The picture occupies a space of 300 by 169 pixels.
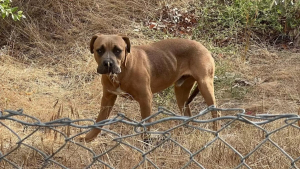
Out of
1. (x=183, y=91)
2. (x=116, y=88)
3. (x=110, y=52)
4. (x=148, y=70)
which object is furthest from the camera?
(x=183, y=91)

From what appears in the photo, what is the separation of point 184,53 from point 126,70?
915 millimetres

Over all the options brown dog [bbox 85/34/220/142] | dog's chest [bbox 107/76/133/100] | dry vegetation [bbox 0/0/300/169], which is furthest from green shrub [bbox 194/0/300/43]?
dog's chest [bbox 107/76/133/100]

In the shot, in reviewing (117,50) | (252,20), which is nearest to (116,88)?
(117,50)

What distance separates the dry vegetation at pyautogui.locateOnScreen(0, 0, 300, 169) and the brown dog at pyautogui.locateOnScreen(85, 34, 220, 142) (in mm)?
327

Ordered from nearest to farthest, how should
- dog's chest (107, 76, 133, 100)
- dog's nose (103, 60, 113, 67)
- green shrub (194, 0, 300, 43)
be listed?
dog's nose (103, 60, 113, 67) → dog's chest (107, 76, 133, 100) → green shrub (194, 0, 300, 43)

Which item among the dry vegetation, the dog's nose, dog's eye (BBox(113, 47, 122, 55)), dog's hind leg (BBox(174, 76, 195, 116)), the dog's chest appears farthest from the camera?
dog's hind leg (BBox(174, 76, 195, 116))

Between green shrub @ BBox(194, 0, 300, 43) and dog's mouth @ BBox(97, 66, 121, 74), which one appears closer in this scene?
dog's mouth @ BBox(97, 66, 121, 74)

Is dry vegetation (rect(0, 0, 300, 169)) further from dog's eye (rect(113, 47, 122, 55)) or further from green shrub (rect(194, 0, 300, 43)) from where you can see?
dog's eye (rect(113, 47, 122, 55))

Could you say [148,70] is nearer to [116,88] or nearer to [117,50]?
[116,88]

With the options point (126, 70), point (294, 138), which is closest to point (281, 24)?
point (126, 70)

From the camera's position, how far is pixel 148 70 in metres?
5.93

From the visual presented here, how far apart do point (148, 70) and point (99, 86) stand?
5.16 ft

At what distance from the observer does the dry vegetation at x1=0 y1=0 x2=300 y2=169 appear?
13.1 feet

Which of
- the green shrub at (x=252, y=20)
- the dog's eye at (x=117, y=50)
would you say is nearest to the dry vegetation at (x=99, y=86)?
the green shrub at (x=252, y=20)
